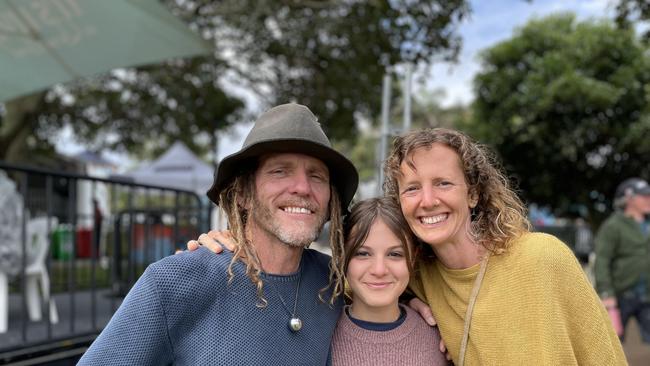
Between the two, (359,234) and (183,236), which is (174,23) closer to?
(183,236)

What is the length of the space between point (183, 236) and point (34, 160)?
486 inches

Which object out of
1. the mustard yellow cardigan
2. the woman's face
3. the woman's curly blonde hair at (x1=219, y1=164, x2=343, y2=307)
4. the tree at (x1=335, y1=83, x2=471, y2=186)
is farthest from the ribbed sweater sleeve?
the tree at (x1=335, y1=83, x2=471, y2=186)

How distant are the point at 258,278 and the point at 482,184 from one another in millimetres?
923

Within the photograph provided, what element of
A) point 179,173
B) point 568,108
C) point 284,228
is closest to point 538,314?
point 284,228

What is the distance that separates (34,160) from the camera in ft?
56.5

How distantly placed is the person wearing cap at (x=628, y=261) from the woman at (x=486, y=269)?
11.6ft

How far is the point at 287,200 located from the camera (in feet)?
6.63

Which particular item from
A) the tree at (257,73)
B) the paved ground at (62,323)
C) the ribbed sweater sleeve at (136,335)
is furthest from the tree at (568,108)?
the ribbed sweater sleeve at (136,335)

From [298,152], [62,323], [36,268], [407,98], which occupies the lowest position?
[62,323]

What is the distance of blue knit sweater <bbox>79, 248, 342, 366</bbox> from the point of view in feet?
5.59

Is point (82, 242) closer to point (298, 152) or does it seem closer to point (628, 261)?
point (628, 261)

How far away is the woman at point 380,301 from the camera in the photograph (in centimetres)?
212

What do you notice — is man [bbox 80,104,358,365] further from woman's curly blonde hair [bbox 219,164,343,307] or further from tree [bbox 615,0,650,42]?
tree [bbox 615,0,650,42]

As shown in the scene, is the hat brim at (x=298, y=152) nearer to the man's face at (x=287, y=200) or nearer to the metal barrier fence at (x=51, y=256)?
the man's face at (x=287, y=200)
